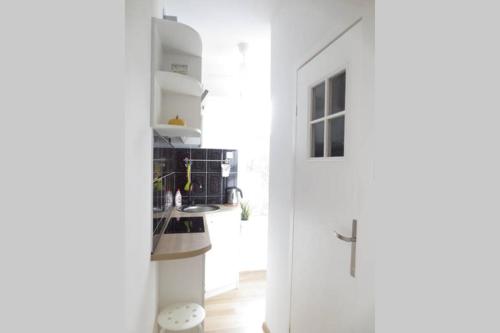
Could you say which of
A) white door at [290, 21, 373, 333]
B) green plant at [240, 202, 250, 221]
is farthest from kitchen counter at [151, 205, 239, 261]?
green plant at [240, 202, 250, 221]

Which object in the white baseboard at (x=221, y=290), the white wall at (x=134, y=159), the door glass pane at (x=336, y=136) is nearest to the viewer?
the white wall at (x=134, y=159)

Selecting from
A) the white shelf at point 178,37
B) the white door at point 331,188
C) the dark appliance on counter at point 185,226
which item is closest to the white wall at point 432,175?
the white door at point 331,188

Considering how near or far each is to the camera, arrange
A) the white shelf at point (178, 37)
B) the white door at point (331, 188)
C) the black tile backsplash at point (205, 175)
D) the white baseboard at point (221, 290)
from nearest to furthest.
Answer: the white door at point (331, 188) < the white shelf at point (178, 37) < the white baseboard at point (221, 290) < the black tile backsplash at point (205, 175)

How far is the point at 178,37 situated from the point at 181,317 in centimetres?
152

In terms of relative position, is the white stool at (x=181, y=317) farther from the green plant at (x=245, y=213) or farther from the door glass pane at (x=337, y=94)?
the green plant at (x=245, y=213)

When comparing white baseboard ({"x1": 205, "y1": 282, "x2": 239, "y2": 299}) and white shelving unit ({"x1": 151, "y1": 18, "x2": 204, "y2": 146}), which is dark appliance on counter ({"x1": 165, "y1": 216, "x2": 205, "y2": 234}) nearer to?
white shelving unit ({"x1": 151, "y1": 18, "x2": 204, "y2": 146})

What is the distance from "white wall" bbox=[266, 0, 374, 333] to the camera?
3.95ft

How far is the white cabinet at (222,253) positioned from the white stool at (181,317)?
1.07m

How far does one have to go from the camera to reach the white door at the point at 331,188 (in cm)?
83

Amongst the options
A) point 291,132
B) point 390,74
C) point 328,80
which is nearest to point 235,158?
point 291,132

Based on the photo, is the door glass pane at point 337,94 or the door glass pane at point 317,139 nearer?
the door glass pane at point 337,94

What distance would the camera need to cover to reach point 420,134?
30cm

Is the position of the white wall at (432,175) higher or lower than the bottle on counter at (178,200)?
higher

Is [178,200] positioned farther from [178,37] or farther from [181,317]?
[178,37]
